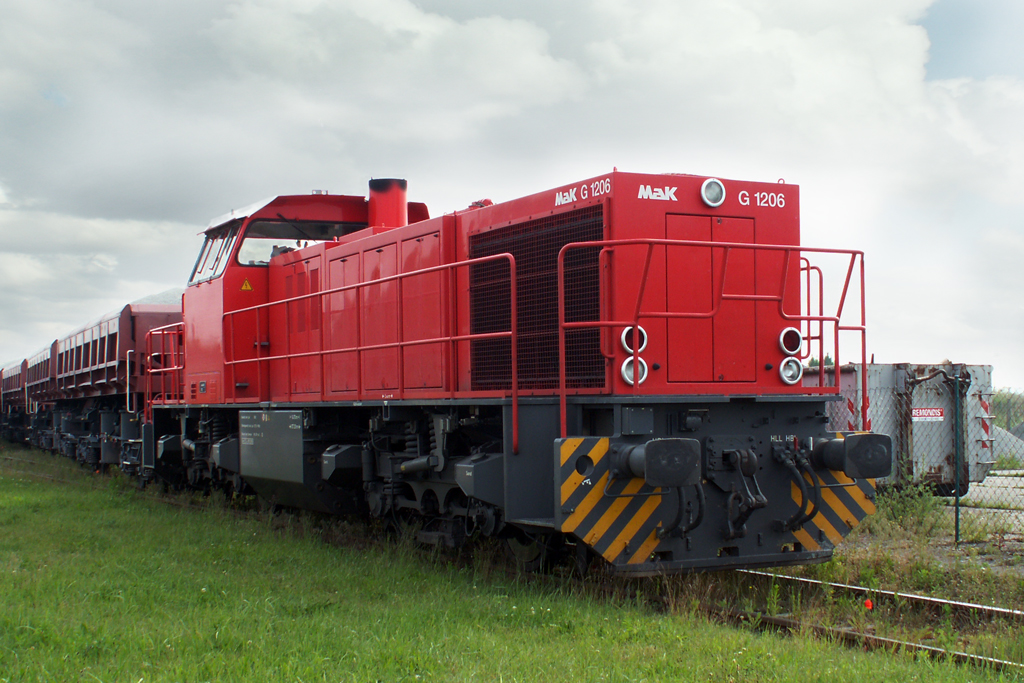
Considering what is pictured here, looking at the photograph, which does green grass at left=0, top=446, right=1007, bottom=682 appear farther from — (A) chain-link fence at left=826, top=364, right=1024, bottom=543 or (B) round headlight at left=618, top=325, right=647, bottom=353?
(A) chain-link fence at left=826, top=364, right=1024, bottom=543

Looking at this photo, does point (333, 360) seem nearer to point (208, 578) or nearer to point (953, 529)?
point (208, 578)

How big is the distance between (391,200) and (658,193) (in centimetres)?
434

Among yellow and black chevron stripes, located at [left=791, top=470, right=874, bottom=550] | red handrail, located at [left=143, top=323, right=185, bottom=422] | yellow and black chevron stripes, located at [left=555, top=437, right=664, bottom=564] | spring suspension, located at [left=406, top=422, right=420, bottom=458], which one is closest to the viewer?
yellow and black chevron stripes, located at [left=555, top=437, right=664, bottom=564]

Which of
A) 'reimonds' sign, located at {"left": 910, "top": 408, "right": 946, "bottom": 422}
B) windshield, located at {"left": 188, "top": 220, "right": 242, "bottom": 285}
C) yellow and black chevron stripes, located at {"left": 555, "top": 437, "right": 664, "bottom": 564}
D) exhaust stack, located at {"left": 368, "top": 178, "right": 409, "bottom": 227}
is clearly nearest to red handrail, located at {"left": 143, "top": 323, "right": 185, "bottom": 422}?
windshield, located at {"left": 188, "top": 220, "right": 242, "bottom": 285}

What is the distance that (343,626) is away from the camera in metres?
5.29

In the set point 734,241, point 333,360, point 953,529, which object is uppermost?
point 734,241

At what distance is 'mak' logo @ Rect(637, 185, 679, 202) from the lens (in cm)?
657

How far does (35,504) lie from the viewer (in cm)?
1129

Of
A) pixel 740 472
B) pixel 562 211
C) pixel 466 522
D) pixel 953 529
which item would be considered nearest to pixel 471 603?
pixel 466 522

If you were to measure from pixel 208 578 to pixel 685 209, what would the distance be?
440cm

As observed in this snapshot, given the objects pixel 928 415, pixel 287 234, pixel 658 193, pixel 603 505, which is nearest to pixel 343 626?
pixel 603 505

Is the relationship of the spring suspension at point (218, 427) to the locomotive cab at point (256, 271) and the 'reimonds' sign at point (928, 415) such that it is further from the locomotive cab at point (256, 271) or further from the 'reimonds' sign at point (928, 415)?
the 'reimonds' sign at point (928, 415)

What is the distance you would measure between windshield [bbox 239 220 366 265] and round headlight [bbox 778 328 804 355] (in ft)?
17.5

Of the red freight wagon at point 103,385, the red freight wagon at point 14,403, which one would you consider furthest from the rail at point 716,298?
the red freight wagon at point 14,403
